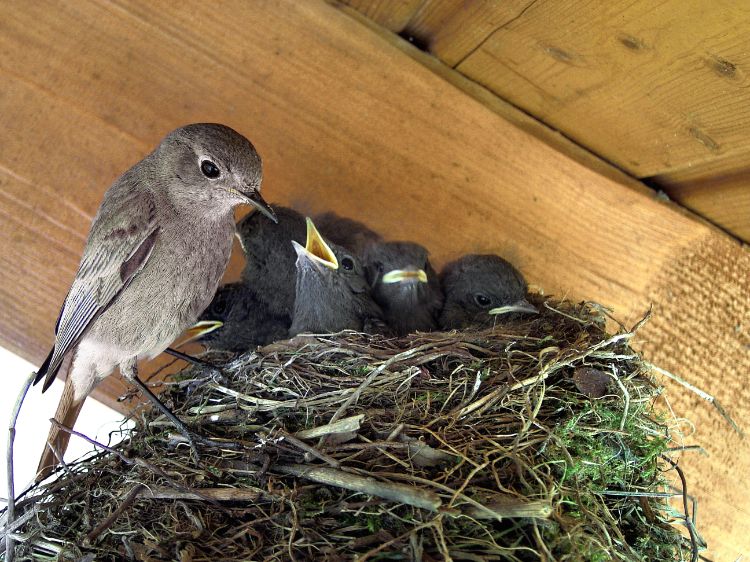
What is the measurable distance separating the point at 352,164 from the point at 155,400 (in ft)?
3.84

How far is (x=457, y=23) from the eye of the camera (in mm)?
2502

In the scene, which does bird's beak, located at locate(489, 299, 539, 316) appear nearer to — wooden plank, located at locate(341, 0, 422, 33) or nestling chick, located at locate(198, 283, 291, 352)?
nestling chick, located at locate(198, 283, 291, 352)

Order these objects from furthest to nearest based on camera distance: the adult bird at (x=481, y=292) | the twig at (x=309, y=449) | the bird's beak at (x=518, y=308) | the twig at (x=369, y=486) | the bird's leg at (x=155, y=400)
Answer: the adult bird at (x=481, y=292), the bird's beak at (x=518, y=308), the bird's leg at (x=155, y=400), the twig at (x=309, y=449), the twig at (x=369, y=486)

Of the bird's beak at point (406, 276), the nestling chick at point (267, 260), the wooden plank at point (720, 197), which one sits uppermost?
the wooden plank at point (720, 197)

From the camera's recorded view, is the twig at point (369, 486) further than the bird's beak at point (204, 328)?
No

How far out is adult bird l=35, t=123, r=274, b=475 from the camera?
89.3 inches

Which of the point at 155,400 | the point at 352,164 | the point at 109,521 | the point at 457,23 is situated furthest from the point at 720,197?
the point at 109,521

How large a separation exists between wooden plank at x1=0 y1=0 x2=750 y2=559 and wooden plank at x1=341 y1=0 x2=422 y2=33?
8cm

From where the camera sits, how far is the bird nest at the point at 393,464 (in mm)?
1614

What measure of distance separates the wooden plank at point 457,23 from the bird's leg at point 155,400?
5.25 ft

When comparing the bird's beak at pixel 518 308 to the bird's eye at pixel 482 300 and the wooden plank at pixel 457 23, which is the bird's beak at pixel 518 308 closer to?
the bird's eye at pixel 482 300

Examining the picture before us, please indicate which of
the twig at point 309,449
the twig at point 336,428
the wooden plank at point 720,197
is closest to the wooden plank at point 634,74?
the wooden plank at point 720,197

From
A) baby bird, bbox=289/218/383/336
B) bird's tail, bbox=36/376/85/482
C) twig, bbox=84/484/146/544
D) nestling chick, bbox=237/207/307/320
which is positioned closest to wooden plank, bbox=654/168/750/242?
baby bird, bbox=289/218/383/336

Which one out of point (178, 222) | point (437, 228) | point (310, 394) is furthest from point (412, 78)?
point (310, 394)
